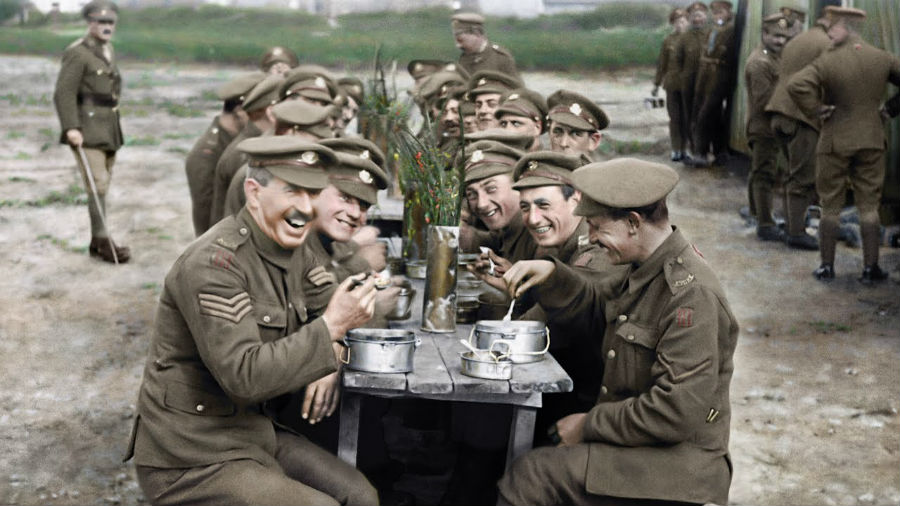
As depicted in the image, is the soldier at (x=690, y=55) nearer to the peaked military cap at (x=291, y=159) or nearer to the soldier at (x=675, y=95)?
the soldier at (x=675, y=95)

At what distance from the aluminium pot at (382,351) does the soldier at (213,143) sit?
389 centimetres

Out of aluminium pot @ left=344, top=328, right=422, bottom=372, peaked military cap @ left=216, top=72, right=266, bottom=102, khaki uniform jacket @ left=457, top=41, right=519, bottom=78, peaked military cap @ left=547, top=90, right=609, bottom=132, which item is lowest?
khaki uniform jacket @ left=457, top=41, right=519, bottom=78

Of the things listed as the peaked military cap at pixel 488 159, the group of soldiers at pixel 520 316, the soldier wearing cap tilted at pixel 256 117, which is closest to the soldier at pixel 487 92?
the soldier wearing cap tilted at pixel 256 117

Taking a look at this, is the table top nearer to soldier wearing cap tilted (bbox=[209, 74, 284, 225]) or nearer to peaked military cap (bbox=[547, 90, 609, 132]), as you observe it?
peaked military cap (bbox=[547, 90, 609, 132])

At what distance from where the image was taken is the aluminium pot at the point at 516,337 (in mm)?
3711

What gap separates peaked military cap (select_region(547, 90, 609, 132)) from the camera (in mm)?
5930

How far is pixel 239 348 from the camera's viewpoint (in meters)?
3.28

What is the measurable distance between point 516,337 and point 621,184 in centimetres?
60

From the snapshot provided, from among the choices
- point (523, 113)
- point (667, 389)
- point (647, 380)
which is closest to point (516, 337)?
point (647, 380)

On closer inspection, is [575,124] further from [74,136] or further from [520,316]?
[74,136]

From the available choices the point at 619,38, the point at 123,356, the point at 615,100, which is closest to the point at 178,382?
the point at 123,356

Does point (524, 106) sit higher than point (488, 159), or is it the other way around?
point (488, 159)

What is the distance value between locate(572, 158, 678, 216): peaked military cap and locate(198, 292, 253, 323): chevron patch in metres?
1.08

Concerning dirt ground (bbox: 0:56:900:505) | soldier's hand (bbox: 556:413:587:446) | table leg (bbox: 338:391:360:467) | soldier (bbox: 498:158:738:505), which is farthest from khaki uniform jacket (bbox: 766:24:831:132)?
table leg (bbox: 338:391:360:467)
